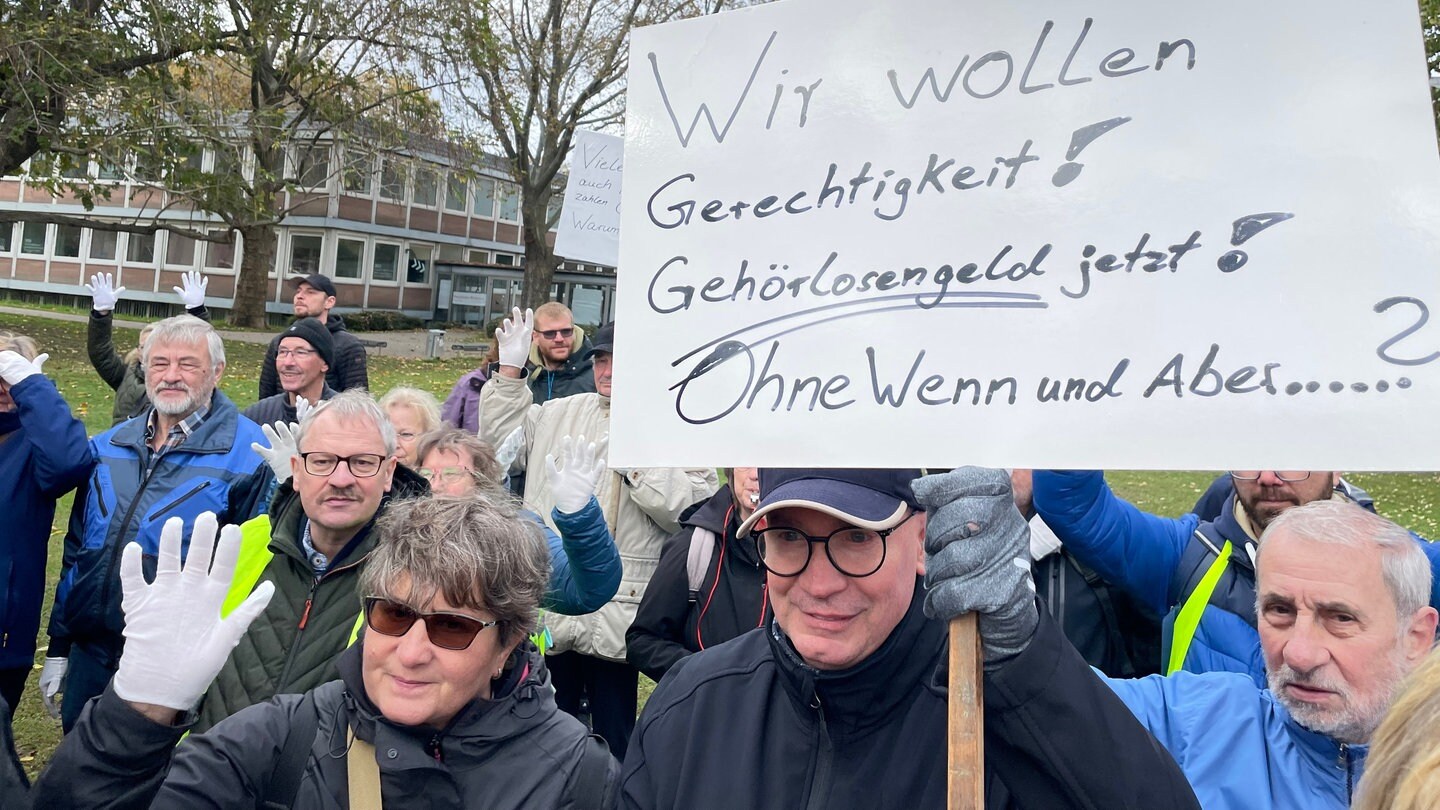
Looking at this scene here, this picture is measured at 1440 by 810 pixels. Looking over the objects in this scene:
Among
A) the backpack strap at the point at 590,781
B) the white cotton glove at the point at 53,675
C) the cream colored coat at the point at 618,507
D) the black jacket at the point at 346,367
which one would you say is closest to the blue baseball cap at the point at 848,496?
the backpack strap at the point at 590,781

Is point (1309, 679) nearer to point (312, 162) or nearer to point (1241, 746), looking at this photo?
point (1241, 746)

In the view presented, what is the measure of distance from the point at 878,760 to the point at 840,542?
1.13 feet

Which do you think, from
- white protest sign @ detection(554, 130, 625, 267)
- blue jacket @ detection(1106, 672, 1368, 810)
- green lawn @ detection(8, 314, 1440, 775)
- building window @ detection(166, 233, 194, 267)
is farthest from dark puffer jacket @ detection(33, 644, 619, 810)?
building window @ detection(166, 233, 194, 267)

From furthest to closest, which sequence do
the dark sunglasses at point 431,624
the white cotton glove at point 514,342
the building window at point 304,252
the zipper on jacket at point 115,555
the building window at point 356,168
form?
1. the building window at point 304,252
2. the building window at point 356,168
3. the white cotton glove at point 514,342
4. the zipper on jacket at point 115,555
5. the dark sunglasses at point 431,624

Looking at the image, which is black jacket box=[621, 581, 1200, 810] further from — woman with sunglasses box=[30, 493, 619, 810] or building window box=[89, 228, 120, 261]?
building window box=[89, 228, 120, 261]

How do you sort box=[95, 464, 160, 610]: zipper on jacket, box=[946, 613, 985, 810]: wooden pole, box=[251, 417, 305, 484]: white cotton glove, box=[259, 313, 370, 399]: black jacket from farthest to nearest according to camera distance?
box=[259, 313, 370, 399]: black jacket, box=[95, 464, 160, 610]: zipper on jacket, box=[251, 417, 305, 484]: white cotton glove, box=[946, 613, 985, 810]: wooden pole

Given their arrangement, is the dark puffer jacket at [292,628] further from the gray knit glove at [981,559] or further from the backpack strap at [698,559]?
the gray knit glove at [981,559]

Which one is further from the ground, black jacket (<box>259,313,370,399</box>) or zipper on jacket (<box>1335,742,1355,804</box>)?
black jacket (<box>259,313,370,399</box>)

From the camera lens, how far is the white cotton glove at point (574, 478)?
3.22 m

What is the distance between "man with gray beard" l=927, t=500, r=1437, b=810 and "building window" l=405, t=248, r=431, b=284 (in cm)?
4199

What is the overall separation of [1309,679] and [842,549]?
1.10 m

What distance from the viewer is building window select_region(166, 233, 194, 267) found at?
39.4 metres

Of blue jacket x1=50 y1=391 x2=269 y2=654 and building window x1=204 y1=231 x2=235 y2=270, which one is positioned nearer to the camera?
blue jacket x1=50 y1=391 x2=269 y2=654

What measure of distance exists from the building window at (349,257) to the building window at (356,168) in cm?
1639
